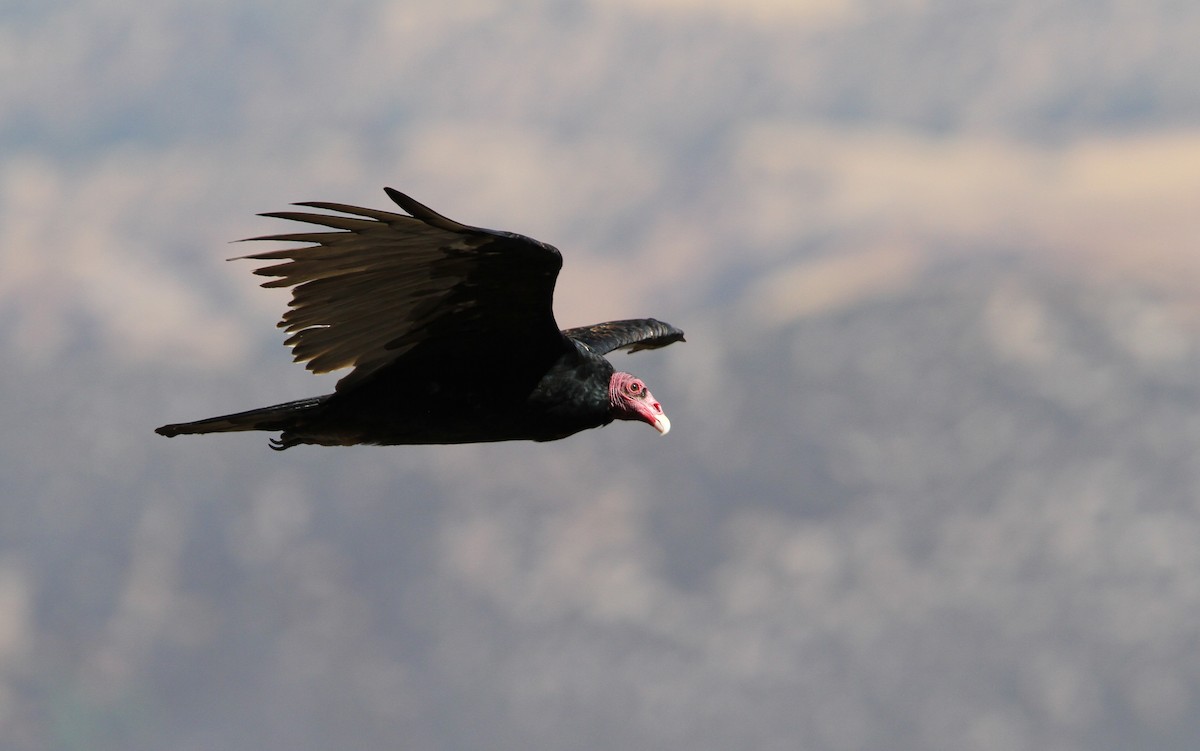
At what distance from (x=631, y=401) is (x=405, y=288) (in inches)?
72.5

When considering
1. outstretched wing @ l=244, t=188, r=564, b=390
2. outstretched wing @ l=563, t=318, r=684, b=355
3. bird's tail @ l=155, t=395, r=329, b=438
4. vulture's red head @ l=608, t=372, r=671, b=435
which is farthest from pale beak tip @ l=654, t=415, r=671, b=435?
bird's tail @ l=155, t=395, r=329, b=438

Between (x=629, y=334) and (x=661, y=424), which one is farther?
(x=629, y=334)

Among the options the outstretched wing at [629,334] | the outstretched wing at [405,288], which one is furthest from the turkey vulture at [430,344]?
the outstretched wing at [629,334]

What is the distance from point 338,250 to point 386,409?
4.08ft

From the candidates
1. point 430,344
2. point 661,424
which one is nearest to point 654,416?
point 661,424

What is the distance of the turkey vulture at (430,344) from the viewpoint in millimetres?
7215

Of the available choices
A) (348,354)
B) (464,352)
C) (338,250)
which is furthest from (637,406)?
(338,250)

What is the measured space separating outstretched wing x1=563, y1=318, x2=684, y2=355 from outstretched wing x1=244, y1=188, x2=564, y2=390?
7.80 feet

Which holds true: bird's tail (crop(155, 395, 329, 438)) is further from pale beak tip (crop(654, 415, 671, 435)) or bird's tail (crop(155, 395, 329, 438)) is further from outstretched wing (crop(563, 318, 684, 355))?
outstretched wing (crop(563, 318, 684, 355))

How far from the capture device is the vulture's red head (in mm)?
8805

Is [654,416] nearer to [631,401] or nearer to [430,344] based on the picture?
[631,401]

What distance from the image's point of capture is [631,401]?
8.88 m

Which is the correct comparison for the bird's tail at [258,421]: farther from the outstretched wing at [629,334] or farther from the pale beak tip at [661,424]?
the outstretched wing at [629,334]

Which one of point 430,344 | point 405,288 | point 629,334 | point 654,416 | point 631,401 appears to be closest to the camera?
point 405,288
